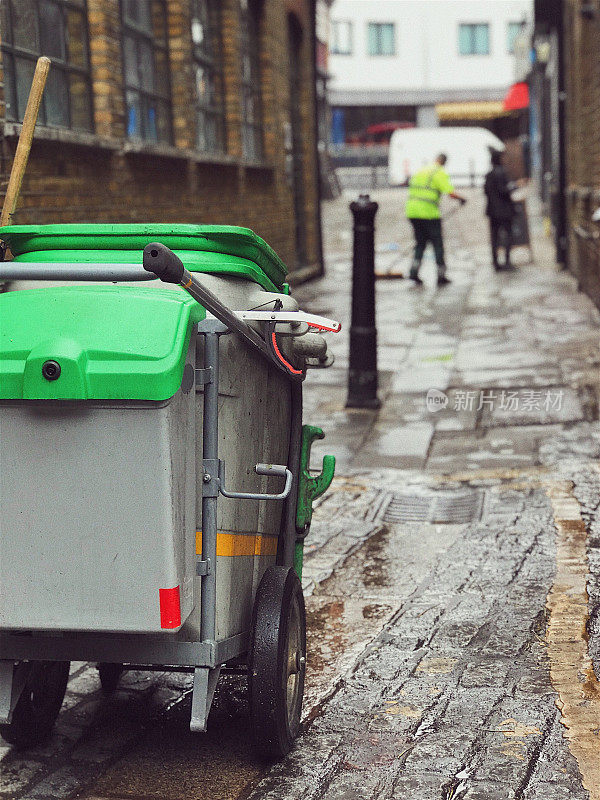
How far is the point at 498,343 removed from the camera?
1140 centimetres

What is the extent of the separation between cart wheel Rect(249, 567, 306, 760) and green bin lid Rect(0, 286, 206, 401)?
0.83 m

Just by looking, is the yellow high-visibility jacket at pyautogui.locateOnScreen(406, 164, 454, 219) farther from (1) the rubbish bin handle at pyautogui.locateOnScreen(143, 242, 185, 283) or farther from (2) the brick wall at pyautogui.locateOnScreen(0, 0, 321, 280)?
(1) the rubbish bin handle at pyautogui.locateOnScreen(143, 242, 185, 283)

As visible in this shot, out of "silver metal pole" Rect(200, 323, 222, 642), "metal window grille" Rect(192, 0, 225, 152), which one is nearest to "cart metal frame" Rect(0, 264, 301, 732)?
"silver metal pole" Rect(200, 323, 222, 642)

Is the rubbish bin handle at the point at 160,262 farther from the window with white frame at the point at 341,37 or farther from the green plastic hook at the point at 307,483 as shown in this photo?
the window with white frame at the point at 341,37

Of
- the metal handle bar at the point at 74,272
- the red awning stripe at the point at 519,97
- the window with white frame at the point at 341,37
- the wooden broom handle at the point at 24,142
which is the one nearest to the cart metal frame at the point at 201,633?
the metal handle bar at the point at 74,272

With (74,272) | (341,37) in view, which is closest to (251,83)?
(74,272)

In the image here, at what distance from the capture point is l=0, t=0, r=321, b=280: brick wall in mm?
8219

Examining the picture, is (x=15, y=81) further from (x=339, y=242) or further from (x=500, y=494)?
(x=339, y=242)

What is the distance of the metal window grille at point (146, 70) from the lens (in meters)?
10.5

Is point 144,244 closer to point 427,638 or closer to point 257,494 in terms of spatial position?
point 257,494

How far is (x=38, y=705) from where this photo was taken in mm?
3713

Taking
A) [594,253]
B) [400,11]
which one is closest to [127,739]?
[594,253]

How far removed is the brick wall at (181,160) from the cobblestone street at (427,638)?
229 centimetres

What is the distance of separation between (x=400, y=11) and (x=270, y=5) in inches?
1544
